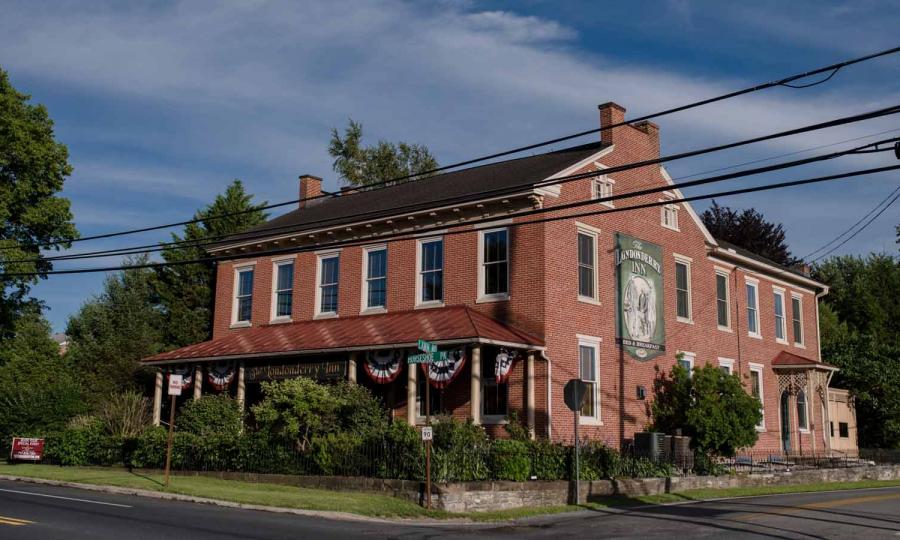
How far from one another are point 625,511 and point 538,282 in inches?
322

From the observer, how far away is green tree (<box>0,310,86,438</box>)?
109ft

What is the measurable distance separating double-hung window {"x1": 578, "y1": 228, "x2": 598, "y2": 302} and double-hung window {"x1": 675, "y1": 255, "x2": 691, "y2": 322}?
5.32m

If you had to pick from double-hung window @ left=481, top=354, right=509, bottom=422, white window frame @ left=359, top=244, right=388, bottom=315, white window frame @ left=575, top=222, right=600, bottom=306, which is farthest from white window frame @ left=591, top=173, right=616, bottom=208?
white window frame @ left=359, top=244, right=388, bottom=315

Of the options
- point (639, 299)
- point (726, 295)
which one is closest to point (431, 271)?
point (639, 299)

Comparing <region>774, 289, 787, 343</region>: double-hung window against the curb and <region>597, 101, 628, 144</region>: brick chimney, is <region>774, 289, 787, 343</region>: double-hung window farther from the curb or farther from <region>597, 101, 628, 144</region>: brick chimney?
the curb

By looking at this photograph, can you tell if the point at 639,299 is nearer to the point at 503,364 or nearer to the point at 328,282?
the point at 503,364

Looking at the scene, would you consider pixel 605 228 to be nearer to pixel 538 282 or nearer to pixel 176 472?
pixel 538 282

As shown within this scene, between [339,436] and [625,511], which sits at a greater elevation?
[339,436]

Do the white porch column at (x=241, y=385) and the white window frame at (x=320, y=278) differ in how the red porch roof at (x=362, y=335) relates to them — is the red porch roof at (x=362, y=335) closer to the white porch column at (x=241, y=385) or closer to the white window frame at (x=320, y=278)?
the white window frame at (x=320, y=278)

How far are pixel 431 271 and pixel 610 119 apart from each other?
790 cm

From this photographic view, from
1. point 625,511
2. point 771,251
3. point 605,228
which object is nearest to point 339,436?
point 625,511

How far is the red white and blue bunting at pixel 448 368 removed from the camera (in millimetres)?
24797

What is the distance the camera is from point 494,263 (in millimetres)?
27547

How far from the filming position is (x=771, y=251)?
58406 mm
